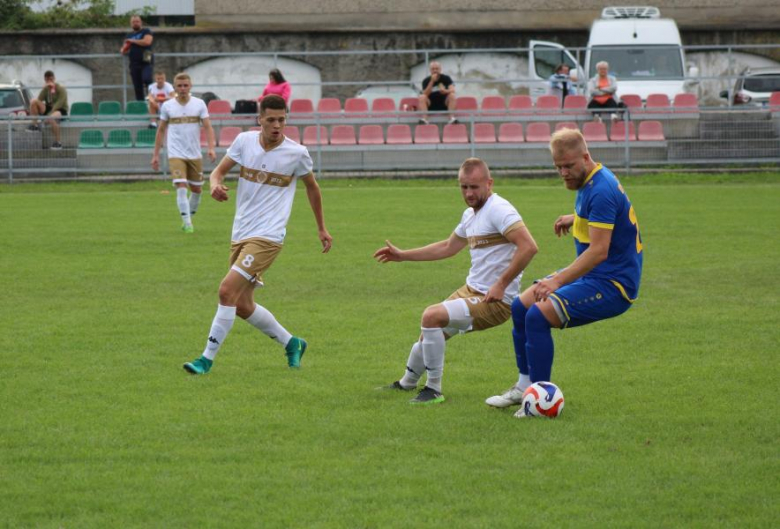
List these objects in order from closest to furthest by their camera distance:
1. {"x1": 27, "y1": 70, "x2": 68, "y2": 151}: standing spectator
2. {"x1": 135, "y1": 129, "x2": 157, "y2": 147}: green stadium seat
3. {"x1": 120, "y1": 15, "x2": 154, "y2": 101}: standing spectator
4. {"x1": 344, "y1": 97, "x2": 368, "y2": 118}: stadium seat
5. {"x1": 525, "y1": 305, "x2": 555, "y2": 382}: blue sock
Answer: {"x1": 525, "y1": 305, "x2": 555, "y2": 382}: blue sock
{"x1": 135, "y1": 129, "x2": 157, "y2": 147}: green stadium seat
{"x1": 27, "y1": 70, "x2": 68, "y2": 151}: standing spectator
{"x1": 344, "y1": 97, "x2": 368, "y2": 118}: stadium seat
{"x1": 120, "y1": 15, "x2": 154, "y2": 101}: standing spectator

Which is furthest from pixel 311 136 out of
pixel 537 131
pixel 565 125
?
pixel 565 125

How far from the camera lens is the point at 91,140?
79.3ft

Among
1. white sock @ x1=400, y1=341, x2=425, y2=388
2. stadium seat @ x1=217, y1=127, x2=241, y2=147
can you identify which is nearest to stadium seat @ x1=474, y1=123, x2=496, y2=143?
stadium seat @ x1=217, y1=127, x2=241, y2=147

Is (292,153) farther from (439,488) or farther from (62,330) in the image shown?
(439,488)

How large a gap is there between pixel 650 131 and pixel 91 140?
39.0 feet

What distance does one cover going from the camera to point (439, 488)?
17.8 ft

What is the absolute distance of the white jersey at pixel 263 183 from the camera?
818 cm

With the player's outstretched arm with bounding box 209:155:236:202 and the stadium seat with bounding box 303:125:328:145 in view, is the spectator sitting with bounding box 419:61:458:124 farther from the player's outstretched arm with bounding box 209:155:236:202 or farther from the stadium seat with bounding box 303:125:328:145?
the player's outstretched arm with bounding box 209:155:236:202

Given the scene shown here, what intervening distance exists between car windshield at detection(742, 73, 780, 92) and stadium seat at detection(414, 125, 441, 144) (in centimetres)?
936

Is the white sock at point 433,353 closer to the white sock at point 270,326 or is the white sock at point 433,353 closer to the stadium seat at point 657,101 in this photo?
the white sock at point 270,326

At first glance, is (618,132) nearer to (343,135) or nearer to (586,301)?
(343,135)

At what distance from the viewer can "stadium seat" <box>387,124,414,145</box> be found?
24.5m

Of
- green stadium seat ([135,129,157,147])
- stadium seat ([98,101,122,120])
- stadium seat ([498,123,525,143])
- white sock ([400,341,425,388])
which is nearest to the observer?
white sock ([400,341,425,388])

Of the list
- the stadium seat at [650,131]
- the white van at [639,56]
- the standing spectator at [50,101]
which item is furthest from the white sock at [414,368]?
the white van at [639,56]
